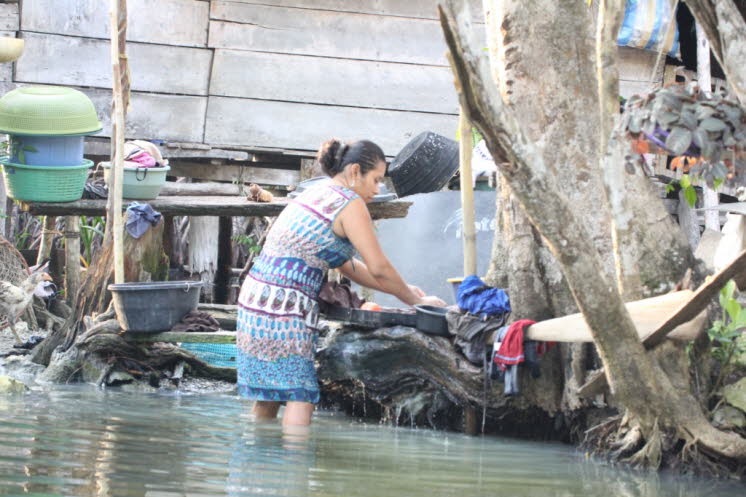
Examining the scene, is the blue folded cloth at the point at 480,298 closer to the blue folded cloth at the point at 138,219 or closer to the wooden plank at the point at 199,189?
the blue folded cloth at the point at 138,219

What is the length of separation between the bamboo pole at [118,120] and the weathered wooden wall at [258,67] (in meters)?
2.18

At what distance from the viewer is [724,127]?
412 centimetres

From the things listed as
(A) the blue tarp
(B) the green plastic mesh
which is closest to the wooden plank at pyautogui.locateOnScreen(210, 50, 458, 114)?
(A) the blue tarp

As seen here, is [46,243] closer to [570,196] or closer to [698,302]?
[570,196]

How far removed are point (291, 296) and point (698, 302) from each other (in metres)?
2.16

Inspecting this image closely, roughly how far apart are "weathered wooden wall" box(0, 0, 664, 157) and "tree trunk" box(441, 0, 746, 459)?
4.25 meters

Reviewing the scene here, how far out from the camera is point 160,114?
1004 cm

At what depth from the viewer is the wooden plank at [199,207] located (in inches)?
327

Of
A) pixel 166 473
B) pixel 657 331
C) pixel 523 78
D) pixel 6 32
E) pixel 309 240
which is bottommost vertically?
pixel 166 473

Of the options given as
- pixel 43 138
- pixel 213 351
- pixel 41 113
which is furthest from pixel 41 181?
pixel 213 351

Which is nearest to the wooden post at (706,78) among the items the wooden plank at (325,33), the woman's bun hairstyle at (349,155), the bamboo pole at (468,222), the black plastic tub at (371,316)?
the wooden plank at (325,33)

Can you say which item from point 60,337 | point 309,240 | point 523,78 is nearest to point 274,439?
point 309,240

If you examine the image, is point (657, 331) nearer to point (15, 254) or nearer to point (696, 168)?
point (696, 168)

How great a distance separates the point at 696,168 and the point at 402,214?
4.42m
